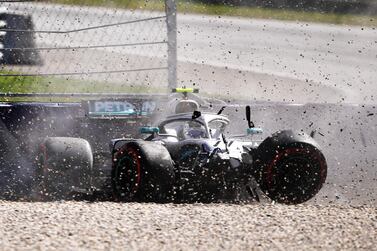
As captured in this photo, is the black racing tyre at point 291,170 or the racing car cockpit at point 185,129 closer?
the black racing tyre at point 291,170

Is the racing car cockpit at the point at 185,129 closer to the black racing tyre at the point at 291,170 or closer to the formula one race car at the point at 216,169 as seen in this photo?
the formula one race car at the point at 216,169

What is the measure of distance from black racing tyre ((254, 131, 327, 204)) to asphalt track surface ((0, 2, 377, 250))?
224 mm

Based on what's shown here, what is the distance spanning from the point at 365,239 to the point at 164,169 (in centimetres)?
226

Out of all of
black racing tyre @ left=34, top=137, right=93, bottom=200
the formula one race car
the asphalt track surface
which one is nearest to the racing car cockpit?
the formula one race car

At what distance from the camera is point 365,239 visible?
686 centimetres

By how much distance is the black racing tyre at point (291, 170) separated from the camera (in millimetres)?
8633

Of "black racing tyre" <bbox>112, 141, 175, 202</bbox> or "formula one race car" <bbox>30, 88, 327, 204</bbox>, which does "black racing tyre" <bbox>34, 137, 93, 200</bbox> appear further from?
"black racing tyre" <bbox>112, 141, 175, 202</bbox>

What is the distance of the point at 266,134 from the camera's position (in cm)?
1118

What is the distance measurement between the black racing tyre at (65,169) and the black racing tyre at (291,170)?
1780mm

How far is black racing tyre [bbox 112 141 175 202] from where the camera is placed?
27.9 ft

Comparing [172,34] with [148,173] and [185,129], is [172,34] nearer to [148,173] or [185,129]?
[185,129]

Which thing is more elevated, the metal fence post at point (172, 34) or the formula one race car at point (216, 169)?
the metal fence post at point (172, 34)

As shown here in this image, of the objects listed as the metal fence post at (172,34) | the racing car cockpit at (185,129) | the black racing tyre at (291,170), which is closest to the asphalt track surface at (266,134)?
the black racing tyre at (291,170)

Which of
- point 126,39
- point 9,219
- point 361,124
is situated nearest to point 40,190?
point 9,219
